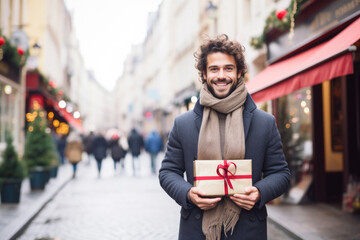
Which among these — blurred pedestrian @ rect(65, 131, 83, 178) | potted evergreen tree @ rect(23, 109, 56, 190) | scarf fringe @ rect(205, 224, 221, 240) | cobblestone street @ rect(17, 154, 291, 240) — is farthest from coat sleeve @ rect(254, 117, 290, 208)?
blurred pedestrian @ rect(65, 131, 83, 178)

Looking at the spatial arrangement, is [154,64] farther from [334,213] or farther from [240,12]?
[334,213]

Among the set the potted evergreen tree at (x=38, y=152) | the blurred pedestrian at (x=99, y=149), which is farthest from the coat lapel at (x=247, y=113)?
the blurred pedestrian at (x=99, y=149)

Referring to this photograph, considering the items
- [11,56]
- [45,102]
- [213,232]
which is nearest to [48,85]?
[45,102]

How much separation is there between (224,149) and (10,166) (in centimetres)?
809

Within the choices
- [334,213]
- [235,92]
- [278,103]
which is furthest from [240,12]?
[235,92]

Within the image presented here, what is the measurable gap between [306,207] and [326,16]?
12.2ft

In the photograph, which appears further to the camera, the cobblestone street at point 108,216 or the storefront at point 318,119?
the storefront at point 318,119

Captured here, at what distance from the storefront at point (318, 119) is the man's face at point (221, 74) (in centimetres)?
574

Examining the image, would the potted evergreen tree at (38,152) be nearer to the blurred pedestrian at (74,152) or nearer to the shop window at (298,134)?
the blurred pedestrian at (74,152)

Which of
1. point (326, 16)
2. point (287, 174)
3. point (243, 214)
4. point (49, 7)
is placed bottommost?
point (243, 214)

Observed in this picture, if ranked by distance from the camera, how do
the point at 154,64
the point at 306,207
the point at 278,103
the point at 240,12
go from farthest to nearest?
1. the point at 154,64
2. the point at 240,12
3. the point at 278,103
4. the point at 306,207

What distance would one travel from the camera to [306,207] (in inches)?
380

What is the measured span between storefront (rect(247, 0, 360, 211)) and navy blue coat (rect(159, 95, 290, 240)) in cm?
578

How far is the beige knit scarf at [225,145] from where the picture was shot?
258 cm
